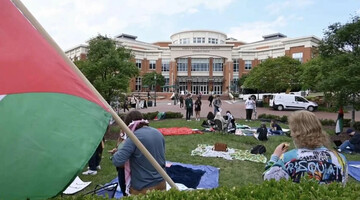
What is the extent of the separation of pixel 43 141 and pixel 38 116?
0.26m

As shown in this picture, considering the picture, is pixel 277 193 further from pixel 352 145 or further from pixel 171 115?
pixel 171 115

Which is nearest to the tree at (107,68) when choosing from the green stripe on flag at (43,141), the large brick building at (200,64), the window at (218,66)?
the green stripe on flag at (43,141)

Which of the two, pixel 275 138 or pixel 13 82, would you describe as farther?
pixel 275 138

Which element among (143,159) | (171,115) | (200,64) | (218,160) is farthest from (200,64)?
(143,159)

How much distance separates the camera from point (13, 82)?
2.74m

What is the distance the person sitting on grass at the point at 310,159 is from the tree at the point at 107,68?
474 inches

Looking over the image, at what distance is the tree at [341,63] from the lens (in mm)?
12117

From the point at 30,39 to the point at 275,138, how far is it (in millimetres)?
11640

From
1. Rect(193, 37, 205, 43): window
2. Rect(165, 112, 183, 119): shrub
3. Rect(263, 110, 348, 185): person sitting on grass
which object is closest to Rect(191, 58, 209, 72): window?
Rect(193, 37, 205, 43): window

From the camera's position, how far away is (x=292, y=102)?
92.0 feet

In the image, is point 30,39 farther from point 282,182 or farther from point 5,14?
point 282,182

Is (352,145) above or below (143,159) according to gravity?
below

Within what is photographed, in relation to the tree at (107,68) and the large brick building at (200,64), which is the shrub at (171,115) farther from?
the large brick building at (200,64)

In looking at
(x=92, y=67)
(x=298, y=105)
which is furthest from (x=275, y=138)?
(x=298, y=105)
